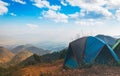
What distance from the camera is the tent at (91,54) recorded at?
19.5m

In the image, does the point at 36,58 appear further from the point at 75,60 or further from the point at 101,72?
the point at 101,72

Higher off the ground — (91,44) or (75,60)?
(91,44)

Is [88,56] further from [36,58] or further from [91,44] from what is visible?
[36,58]

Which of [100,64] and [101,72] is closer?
[101,72]

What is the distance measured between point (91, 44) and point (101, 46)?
919mm

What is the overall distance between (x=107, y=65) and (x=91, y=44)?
92.4 inches

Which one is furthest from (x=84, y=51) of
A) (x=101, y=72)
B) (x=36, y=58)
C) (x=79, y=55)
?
(x=36, y=58)

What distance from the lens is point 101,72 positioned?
16.5 m

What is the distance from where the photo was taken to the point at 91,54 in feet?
64.2

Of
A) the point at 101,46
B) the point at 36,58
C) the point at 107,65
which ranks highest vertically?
the point at 101,46

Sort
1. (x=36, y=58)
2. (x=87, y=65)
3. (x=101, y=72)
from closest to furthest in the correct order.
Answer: (x=101, y=72)
(x=87, y=65)
(x=36, y=58)

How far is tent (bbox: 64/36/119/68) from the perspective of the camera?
19469 mm

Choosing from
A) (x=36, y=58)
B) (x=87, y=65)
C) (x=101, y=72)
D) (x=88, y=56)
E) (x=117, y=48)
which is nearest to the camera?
(x=101, y=72)

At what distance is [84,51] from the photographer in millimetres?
19922
